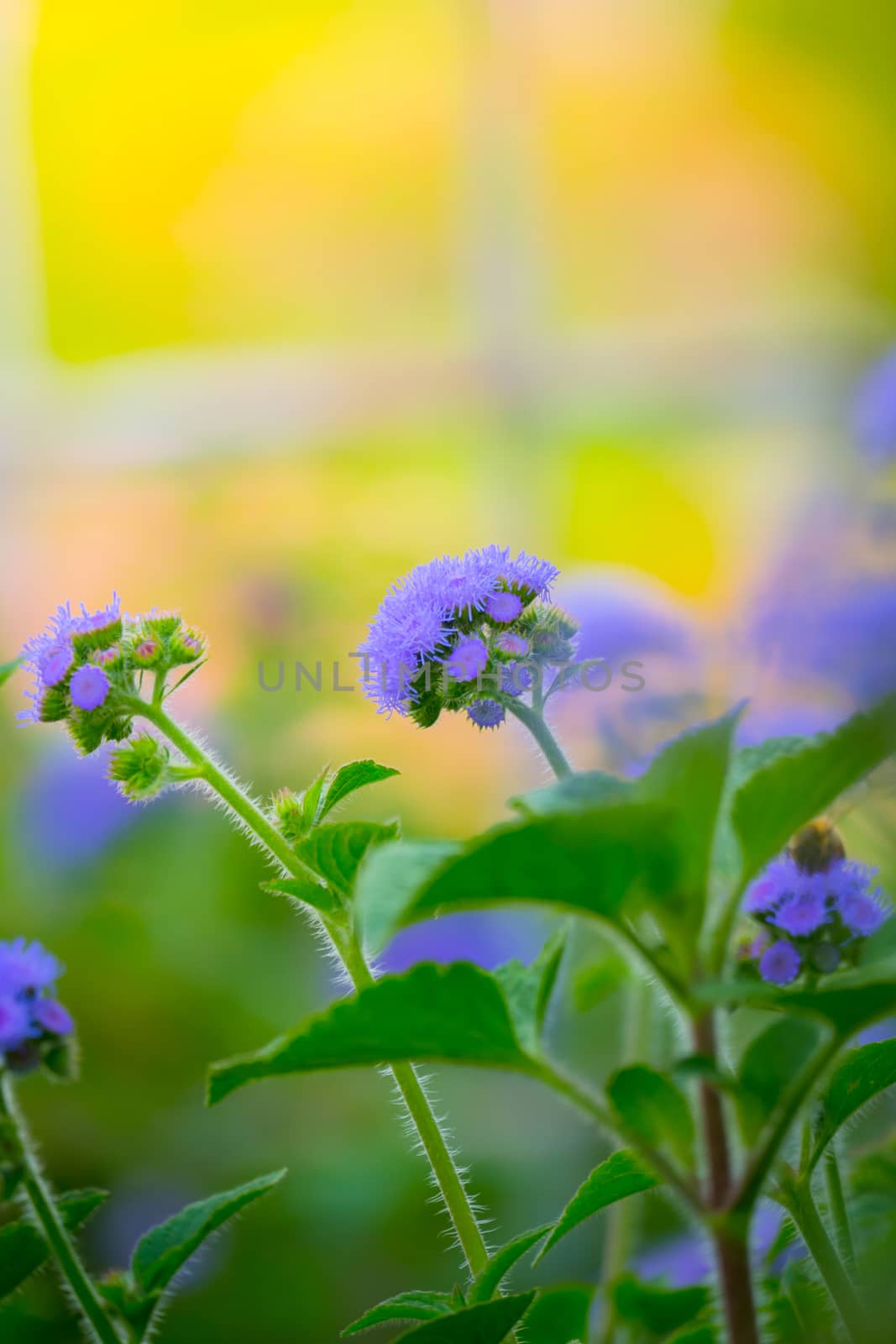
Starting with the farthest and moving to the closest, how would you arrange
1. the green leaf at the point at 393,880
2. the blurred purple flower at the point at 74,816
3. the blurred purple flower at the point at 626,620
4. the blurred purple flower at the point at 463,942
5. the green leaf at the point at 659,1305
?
the blurred purple flower at the point at 74,816 → the blurred purple flower at the point at 463,942 → the blurred purple flower at the point at 626,620 → the green leaf at the point at 659,1305 → the green leaf at the point at 393,880

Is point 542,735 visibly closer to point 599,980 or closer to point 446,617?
point 446,617

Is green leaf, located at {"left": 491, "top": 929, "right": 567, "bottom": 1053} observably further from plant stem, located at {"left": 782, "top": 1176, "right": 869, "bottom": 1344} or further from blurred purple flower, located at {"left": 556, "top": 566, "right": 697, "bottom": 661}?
blurred purple flower, located at {"left": 556, "top": 566, "right": 697, "bottom": 661}

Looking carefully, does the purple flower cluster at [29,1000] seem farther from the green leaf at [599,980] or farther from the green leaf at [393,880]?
the green leaf at [599,980]

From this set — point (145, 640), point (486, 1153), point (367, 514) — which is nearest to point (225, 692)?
point (486, 1153)

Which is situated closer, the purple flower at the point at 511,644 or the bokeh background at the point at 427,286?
the purple flower at the point at 511,644

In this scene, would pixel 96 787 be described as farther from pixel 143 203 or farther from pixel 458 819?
pixel 143 203

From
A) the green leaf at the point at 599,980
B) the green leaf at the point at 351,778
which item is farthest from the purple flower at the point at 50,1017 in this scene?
the green leaf at the point at 599,980
